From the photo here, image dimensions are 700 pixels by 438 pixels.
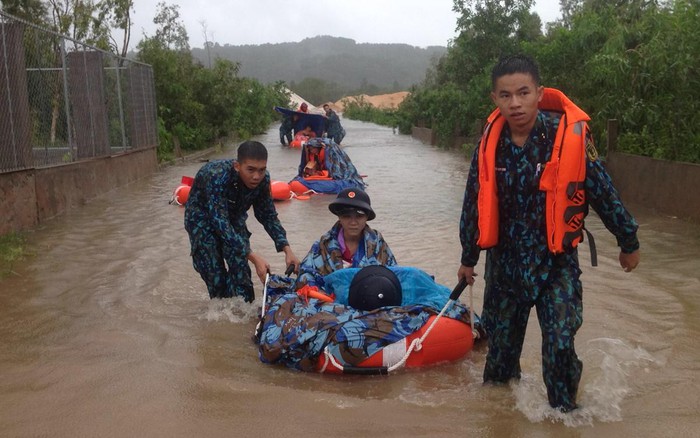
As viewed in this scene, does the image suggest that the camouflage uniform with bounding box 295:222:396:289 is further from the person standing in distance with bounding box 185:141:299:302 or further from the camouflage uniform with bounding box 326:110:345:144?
the camouflage uniform with bounding box 326:110:345:144

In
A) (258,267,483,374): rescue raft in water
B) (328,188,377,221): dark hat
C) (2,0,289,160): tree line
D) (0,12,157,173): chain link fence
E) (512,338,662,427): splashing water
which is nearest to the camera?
(512,338,662,427): splashing water

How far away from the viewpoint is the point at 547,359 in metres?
3.69

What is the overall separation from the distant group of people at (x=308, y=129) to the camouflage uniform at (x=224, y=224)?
19.4 meters

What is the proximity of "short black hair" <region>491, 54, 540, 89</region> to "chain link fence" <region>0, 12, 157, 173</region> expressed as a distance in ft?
23.8

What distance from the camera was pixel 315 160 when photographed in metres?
14.4

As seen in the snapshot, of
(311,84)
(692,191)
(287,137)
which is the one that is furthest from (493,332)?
(311,84)

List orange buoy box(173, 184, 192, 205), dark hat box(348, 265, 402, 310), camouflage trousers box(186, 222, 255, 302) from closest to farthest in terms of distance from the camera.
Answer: dark hat box(348, 265, 402, 310), camouflage trousers box(186, 222, 255, 302), orange buoy box(173, 184, 192, 205)

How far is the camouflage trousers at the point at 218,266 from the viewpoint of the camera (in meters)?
5.78

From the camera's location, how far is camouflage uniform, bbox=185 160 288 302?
5.59 meters

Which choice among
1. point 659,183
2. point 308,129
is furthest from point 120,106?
point 308,129

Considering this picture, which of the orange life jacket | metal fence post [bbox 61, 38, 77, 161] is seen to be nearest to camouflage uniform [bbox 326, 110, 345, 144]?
metal fence post [bbox 61, 38, 77, 161]

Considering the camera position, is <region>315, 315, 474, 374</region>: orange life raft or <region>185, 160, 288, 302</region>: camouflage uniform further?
<region>185, 160, 288, 302</region>: camouflage uniform

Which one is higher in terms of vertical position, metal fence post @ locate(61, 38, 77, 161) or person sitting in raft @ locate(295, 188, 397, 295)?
metal fence post @ locate(61, 38, 77, 161)

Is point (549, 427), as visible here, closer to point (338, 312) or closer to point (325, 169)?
point (338, 312)
